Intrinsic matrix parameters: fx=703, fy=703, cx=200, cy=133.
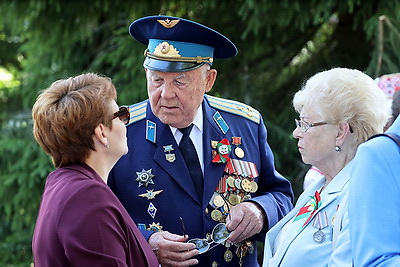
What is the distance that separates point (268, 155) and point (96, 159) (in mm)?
1258

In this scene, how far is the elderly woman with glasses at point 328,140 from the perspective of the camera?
9.29 ft

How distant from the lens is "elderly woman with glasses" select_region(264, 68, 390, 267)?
2830 millimetres

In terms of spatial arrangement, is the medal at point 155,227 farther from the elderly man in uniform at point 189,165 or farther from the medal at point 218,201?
the medal at point 218,201

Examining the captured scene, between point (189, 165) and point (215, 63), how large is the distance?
128 inches

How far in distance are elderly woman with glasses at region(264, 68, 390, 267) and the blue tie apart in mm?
523

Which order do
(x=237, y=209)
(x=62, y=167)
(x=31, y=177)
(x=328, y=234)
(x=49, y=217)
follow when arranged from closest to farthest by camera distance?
(x=49, y=217) < (x=62, y=167) < (x=328, y=234) < (x=237, y=209) < (x=31, y=177)

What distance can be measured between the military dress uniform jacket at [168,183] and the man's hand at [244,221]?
0.06 m

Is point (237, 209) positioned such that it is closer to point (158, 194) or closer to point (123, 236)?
point (158, 194)

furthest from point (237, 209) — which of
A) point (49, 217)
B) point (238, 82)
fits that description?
point (238, 82)

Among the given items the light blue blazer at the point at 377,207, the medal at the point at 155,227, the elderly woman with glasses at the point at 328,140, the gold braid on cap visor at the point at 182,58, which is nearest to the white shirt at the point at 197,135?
the gold braid on cap visor at the point at 182,58

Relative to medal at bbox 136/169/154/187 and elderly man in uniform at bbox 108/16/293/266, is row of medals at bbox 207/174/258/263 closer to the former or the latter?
elderly man in uniform at bbox 108/16/293/266

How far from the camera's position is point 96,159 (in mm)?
2629

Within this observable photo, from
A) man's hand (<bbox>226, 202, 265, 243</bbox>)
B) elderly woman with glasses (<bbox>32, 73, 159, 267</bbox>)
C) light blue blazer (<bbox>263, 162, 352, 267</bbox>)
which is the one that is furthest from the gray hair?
elderly woman with glasses (<bbox>32, 73, 159, 267</bbox>)

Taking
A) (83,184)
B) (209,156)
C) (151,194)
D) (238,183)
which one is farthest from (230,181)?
(83,184)
